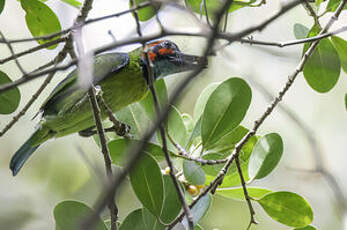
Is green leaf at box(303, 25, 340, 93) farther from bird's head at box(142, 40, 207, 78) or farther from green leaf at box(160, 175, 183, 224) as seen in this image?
bird's head at box(142, 40, 207, 78)

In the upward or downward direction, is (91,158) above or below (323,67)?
below

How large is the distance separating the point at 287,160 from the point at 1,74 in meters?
4.16

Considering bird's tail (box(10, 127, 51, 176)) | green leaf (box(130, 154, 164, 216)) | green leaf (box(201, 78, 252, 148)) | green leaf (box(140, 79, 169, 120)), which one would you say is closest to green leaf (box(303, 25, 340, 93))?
green leaf (box(201, 78, 252, 148))

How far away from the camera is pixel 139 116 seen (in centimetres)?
237

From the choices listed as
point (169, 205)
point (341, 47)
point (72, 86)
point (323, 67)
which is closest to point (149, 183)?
point (169, 205)

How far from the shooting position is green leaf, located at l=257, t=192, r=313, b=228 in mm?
1934

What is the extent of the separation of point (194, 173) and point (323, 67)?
80 centimetres

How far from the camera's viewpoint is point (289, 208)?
1963 millimetres

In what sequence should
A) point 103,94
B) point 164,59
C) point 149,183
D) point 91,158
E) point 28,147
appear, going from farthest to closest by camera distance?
1. point 91,158
2. point 164,59
3. point 28,147
4. point 103,94
5. point 149,183

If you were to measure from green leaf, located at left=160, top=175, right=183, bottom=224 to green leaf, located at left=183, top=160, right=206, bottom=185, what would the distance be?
84 mm

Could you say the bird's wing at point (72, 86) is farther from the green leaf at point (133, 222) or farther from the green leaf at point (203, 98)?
the green leaf at point (133, 222)

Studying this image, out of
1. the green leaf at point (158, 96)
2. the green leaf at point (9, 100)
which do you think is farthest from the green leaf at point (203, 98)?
the green leaf at point (9, 100)

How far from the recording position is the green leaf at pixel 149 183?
1.77m

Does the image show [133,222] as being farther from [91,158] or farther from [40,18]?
[91,158]
